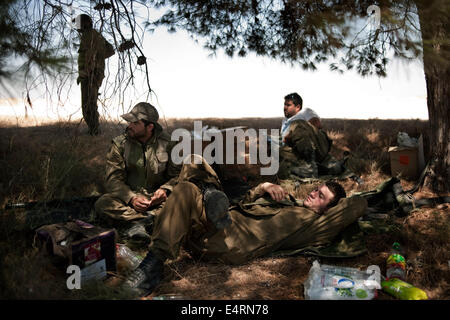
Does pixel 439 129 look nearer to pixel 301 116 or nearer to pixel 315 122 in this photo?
pixel 315 122

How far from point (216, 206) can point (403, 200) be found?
6.56 feet

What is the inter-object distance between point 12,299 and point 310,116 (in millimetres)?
4401

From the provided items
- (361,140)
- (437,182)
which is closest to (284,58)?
(361,140)

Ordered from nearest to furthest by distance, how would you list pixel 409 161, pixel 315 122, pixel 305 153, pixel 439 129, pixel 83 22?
pixel 83 22
pixel 439 129
pixel 409 161
pixel 305 153
pixel 315 122

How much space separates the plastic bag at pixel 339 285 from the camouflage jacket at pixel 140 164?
1.69 metres

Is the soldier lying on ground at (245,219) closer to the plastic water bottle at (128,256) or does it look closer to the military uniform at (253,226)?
the military uniform at (253,226)

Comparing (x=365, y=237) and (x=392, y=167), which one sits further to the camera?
(x=392, y=167)

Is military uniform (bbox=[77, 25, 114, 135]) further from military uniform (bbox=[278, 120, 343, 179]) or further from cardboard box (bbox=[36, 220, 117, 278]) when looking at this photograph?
military uniform (bbox=[278, 120, 343, 179])

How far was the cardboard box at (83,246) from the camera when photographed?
2229mm

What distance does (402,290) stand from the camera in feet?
7.25

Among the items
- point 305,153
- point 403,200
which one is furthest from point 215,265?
point 305,153

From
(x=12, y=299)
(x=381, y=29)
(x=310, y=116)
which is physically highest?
(x=381, y=29)
